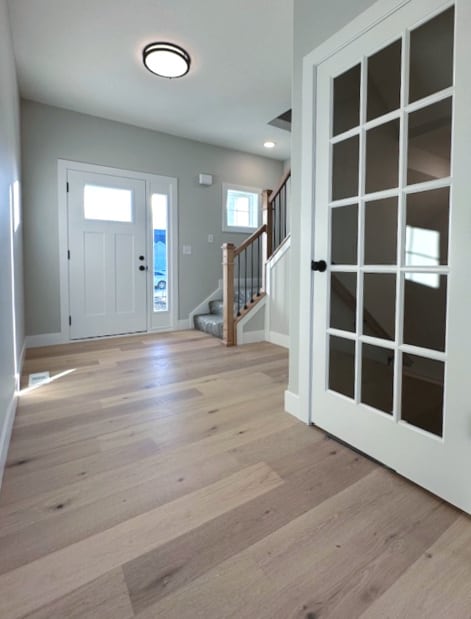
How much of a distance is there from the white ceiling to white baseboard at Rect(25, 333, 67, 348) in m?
2.51

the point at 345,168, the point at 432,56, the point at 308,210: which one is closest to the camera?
the point at 432,56

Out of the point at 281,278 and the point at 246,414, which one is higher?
the point at 281,278

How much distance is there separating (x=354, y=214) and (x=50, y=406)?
214 centimetres

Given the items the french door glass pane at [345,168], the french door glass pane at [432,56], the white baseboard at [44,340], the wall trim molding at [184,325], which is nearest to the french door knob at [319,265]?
the french door glass pane at [345,168]

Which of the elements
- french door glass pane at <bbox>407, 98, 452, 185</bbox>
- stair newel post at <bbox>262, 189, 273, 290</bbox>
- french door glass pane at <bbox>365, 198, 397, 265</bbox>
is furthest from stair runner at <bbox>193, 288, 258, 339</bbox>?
french door glass pane at <bbox>407, 98, 452, 185</bbox>

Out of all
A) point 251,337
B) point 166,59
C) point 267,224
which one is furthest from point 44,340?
point 166,59

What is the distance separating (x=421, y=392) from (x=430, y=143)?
3.71ft

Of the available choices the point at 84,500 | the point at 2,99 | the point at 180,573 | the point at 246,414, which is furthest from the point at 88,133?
the point at 180,573

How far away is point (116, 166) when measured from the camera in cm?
387

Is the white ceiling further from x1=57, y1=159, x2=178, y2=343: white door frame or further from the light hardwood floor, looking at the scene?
the light hardwood floor

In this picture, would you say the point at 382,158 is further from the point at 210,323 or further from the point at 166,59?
the point at 210,323

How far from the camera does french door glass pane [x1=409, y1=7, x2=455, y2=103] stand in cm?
119

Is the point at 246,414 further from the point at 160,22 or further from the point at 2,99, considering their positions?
the point at 160,22

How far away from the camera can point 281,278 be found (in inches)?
142
